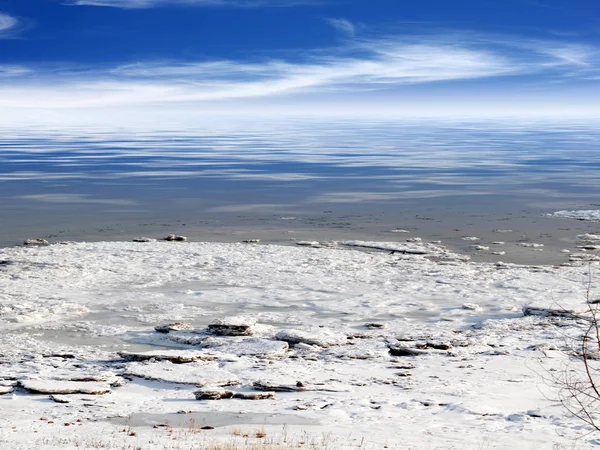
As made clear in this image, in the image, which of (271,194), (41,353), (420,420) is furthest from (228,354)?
(271,194)

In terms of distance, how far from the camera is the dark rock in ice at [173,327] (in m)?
15.1

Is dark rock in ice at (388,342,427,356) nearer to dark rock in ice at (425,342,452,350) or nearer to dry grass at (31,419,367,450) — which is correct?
dark rock in ice at (425,342,452,350)

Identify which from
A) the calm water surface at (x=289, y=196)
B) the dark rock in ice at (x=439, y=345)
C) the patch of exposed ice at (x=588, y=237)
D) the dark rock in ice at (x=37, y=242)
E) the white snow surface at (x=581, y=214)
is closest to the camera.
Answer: the dark rock in ice at (x=439, y=345)

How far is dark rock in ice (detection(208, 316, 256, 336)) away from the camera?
14867 millimetres

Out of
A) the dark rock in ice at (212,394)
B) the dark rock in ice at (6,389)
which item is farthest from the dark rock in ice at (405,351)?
the dark rock in ice at (6,389)

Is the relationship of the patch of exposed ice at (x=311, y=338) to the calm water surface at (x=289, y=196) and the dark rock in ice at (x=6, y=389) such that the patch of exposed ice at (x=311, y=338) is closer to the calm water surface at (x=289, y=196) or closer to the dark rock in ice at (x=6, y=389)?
the dark rock in ice at (x=6, y=389)

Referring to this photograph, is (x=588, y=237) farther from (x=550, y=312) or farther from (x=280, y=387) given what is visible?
(x=280, y=387)

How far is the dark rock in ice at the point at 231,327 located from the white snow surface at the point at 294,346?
28 centimetres

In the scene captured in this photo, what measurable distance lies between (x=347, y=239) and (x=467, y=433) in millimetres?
17413

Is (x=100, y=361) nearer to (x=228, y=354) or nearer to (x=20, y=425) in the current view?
(x=228, y=354)

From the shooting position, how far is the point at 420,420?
10336mm

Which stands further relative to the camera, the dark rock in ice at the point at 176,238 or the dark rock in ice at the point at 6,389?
the dark rock in ice at the point at 176,238

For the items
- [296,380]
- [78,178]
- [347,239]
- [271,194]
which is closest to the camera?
[296,380]

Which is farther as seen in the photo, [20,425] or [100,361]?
[100,361]
